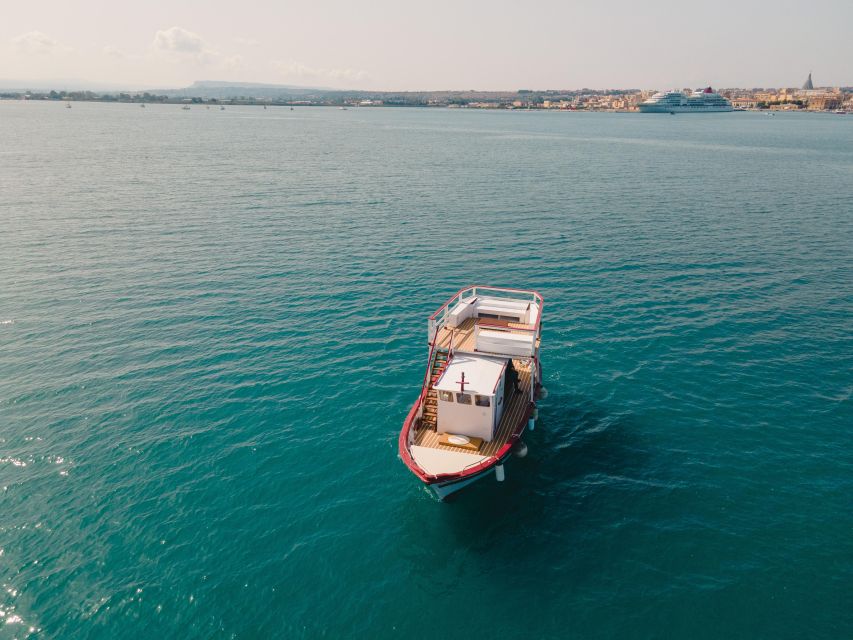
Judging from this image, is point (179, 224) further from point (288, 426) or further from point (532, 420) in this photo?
point (532, 420)

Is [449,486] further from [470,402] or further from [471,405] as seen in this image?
[470,402]

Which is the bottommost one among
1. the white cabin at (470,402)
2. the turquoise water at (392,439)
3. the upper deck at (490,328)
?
the turquoise water at (392,439)

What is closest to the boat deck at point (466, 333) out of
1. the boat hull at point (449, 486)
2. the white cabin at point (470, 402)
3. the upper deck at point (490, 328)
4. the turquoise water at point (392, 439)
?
the upper deck at point (490, 328)

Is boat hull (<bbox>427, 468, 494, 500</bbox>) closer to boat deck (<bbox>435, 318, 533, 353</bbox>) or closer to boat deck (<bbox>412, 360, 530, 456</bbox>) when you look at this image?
boat deck (<bbox>412, 360, 530, 456</bbox>)

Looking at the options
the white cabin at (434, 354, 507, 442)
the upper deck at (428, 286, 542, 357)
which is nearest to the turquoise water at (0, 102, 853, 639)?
the white cabin at (434, 354, 507, 442)

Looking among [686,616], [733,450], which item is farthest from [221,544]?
[733,450]

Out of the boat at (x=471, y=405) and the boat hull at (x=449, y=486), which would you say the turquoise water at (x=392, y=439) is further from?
the boat at (x=471, y=405)
